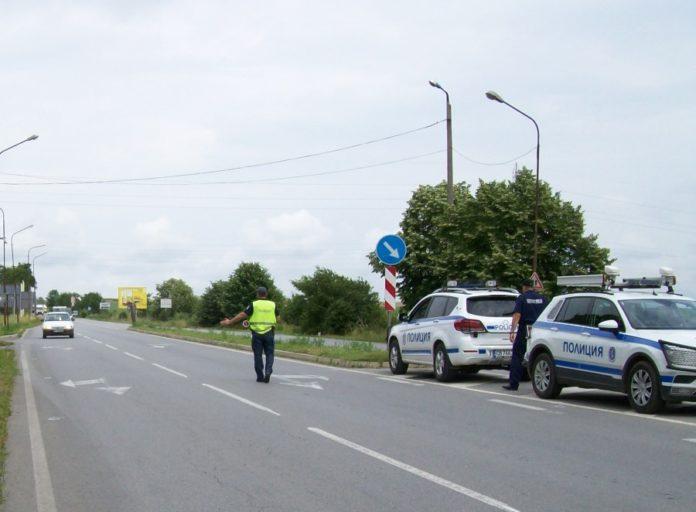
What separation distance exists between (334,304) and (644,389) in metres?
46.4

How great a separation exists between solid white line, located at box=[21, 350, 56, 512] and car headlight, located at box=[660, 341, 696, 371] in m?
7.54

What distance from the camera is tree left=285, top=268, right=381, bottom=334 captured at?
5772cm

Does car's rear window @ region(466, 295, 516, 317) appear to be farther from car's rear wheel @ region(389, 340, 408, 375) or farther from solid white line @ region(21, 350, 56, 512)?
solid white line @ region(21, 350, 56, 512)

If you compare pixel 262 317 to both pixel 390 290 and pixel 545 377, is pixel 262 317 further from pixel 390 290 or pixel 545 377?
pixel 545 377

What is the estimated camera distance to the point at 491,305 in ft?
54.1

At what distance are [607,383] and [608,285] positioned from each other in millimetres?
1758

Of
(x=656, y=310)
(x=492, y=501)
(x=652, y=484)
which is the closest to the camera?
(x=492, y=501)

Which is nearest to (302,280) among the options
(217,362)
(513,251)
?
(513,251)

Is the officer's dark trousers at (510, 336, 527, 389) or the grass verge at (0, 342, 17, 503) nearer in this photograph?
the grass verge at (0, 342, 17, 503)

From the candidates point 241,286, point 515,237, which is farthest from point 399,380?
point 241,286

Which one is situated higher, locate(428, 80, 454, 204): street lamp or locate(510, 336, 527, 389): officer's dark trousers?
locate(428, 80, 454, 204): street lamp

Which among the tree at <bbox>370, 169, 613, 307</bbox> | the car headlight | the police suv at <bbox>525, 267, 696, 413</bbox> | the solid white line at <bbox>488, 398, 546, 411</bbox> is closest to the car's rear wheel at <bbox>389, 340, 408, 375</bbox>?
the police suv at <bbox>525, 267, 696, 413</bbox>

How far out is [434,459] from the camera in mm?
8406

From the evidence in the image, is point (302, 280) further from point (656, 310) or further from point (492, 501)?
point (492, 501)
